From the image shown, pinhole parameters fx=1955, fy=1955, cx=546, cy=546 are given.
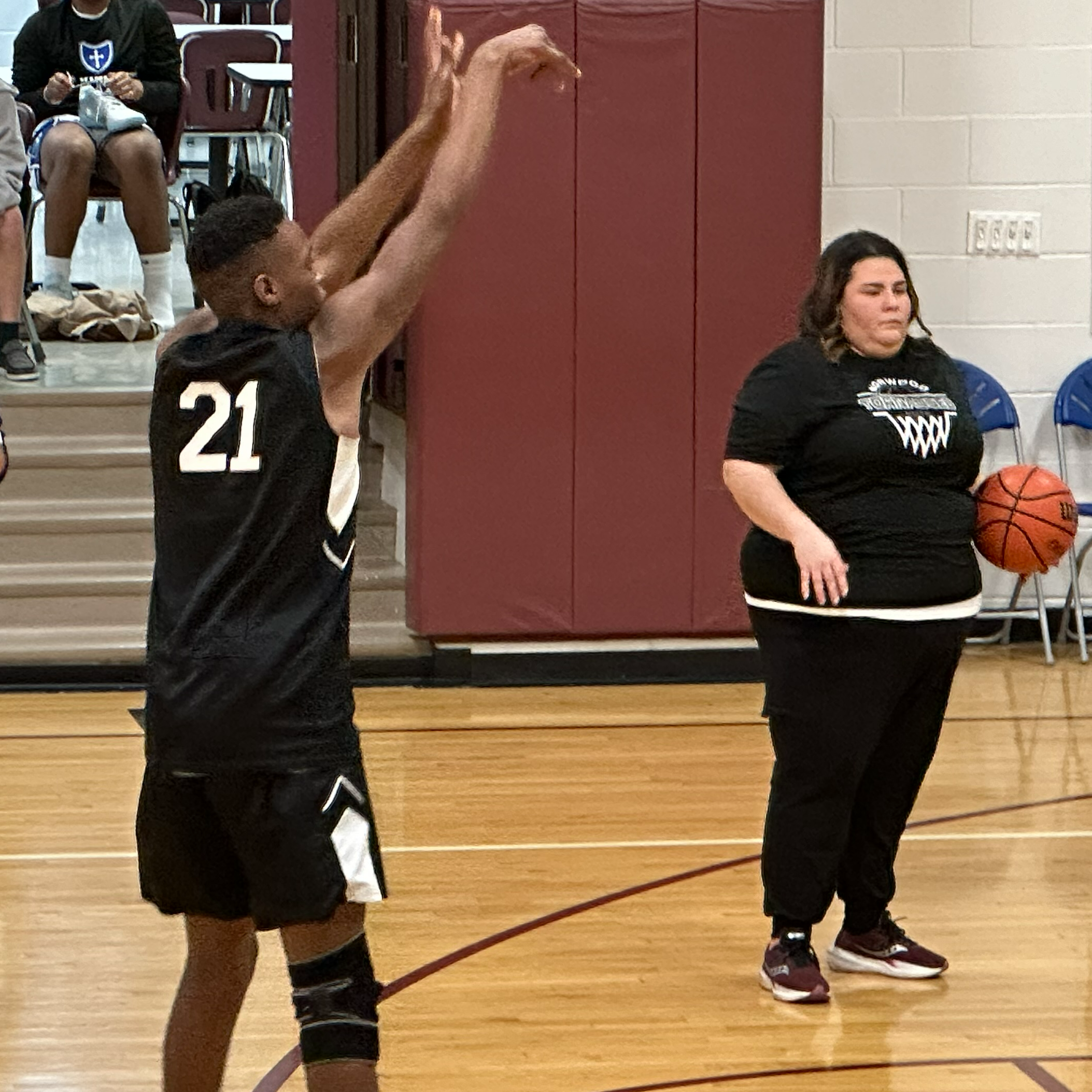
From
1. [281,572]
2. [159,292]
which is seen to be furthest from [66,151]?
[281,572]

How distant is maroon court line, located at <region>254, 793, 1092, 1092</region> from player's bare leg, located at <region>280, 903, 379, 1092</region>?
3.05 ft

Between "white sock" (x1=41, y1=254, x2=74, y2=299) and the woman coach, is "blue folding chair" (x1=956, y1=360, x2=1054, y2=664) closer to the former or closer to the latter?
the woman coach

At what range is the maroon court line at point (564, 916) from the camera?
144 inches

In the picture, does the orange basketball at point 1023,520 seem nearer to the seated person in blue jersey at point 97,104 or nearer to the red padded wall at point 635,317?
the red padded wall at point 635,317

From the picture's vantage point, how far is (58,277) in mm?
9344

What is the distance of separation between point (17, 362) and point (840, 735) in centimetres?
502

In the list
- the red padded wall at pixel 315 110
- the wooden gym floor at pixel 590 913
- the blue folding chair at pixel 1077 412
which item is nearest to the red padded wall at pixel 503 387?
the wooden gym floor at pixel 590 913

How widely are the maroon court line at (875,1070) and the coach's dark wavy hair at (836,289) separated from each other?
138 cm

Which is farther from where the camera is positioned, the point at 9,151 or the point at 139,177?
the point at 139,177

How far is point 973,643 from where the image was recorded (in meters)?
7.78

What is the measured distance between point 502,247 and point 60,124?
2841mm

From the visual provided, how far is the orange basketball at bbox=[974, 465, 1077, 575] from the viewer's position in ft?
13.1

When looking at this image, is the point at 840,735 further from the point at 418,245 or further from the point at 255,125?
the point at 255,125

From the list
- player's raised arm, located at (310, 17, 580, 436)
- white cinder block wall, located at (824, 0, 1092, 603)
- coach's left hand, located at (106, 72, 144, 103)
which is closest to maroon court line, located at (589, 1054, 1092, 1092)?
player's raised arm, located at (310, 17, 580, 436)
